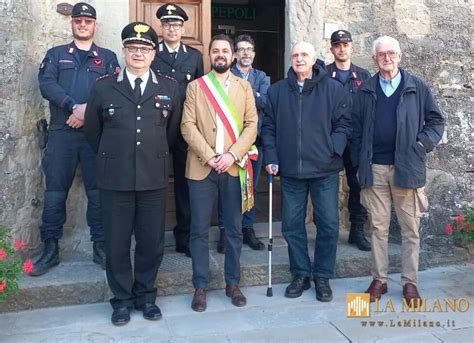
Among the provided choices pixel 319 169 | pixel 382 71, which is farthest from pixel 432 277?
pixel 382 71

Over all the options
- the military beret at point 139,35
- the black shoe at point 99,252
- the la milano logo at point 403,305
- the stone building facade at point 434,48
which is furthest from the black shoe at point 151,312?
the stone building facade at point 434,48

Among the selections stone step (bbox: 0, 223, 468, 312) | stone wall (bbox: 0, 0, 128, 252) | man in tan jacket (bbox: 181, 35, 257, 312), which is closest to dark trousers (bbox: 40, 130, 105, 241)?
stone wall (bbox: 0, 0, 128, 252)

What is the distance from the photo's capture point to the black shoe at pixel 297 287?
3.90 meters

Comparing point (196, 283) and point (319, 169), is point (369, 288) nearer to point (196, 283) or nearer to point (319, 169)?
point (319, 169)

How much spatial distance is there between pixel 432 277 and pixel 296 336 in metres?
1.77

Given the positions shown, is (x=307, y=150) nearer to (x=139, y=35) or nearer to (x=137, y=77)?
(x=137, y=77)

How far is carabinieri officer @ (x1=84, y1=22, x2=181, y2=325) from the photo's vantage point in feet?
11.0

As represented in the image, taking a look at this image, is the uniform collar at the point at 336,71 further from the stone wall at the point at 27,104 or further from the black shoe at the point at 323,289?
the stone wall at the point at 27,104

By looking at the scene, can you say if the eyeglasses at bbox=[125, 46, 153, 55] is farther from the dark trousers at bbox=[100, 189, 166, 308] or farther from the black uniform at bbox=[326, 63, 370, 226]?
the black uniform at bbox=[326, 63, 370, 226]

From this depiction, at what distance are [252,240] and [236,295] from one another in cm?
87

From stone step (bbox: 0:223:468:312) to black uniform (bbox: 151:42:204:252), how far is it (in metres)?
0.48

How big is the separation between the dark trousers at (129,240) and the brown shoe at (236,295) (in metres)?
0.58

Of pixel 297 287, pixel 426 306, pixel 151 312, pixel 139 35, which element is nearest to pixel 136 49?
pixel 139 35

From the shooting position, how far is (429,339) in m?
3.21
